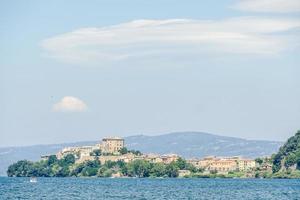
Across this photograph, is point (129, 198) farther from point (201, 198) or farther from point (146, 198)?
point (201, 198)

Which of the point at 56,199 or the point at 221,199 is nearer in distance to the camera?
the point at 56,199

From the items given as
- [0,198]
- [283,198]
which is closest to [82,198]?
[0,198]

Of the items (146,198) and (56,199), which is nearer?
(56,199)

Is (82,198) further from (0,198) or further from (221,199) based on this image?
(221,199)

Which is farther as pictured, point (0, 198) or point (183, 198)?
point (183, 198)

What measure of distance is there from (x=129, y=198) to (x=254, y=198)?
53.5 ft

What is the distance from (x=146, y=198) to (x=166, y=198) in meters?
2.72

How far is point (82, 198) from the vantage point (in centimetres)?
10944

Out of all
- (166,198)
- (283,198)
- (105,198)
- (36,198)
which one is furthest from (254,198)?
(36,198)

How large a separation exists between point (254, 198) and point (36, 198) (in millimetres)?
28133

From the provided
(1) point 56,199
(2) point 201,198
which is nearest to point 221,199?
(2) point 201,198

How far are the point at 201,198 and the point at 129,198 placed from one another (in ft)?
32.6

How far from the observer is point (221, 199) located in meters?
114

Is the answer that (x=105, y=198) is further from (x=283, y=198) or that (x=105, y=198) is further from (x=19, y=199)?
(x=283, y=198)
